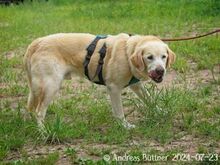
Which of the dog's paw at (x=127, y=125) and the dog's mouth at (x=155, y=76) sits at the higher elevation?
the dog's mouth at (x=155, y=76)

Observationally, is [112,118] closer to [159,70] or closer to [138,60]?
[138,60]

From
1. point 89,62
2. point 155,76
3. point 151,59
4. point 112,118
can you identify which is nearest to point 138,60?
point 151,59

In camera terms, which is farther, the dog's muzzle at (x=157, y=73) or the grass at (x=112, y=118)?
the dog's muzzle at (x=157, y=73)

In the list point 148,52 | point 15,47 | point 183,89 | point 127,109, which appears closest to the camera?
point 148,52

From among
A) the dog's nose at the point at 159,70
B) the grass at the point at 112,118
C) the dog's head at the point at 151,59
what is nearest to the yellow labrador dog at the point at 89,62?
the dog's head at the point at 151,59

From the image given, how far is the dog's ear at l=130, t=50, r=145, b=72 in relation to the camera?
5.87 meters

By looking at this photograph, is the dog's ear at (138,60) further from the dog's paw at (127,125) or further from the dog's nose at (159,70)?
the dog's paw at (127,125)

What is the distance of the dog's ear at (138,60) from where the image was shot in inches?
231

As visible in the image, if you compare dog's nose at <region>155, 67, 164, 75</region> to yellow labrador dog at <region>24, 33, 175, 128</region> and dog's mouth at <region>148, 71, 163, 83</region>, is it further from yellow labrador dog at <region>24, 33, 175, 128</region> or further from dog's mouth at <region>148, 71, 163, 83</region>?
yellow labrador dog at <region>24, 33, 175, 128</region>

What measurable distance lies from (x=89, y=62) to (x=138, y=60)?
72cm

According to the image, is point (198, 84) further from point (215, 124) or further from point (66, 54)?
point (66, 54)

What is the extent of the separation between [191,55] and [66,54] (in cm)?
433

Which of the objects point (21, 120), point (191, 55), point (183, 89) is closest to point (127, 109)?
point (183, 89)

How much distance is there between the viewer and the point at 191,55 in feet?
33.0
